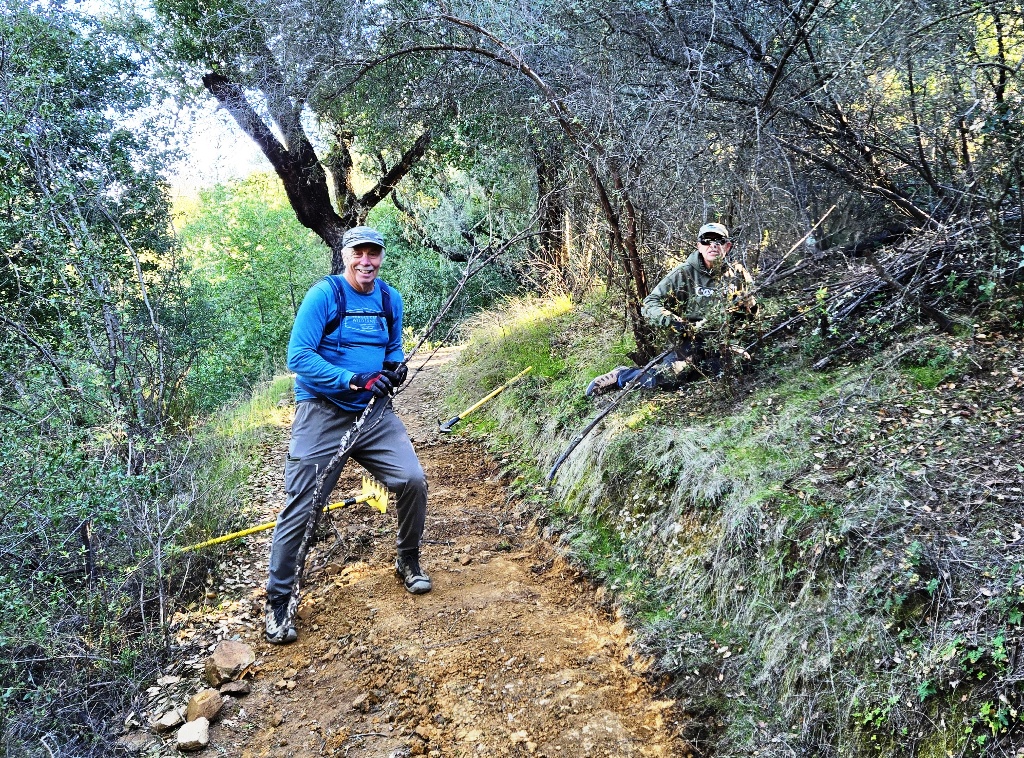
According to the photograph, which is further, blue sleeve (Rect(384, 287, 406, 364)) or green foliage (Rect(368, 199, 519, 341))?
green foliage (Rect(368, 199, 519, 341))

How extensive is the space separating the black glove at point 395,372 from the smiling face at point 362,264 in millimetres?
483

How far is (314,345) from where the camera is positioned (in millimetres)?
3707

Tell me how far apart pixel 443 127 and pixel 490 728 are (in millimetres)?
6329

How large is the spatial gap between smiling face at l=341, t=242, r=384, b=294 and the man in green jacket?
2220 mm

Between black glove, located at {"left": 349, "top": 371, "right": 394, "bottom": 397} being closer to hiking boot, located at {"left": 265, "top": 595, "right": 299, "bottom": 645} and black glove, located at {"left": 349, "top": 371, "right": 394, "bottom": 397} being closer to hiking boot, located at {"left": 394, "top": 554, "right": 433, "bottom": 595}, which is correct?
hiking boot, located at {"left": 394, "top": 554, "right": 433, "bottom": 595}

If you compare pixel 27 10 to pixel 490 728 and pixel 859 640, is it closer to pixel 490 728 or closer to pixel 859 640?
pixel 490 728

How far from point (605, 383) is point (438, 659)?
2.95 m

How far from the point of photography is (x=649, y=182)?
5.11 meters

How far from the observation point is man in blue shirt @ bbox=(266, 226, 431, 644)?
12.1 feet

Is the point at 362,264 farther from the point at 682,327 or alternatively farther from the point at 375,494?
the point at 682,327

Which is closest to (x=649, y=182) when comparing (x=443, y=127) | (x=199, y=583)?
(x=443, y=127)

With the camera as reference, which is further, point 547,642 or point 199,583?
point 199,583

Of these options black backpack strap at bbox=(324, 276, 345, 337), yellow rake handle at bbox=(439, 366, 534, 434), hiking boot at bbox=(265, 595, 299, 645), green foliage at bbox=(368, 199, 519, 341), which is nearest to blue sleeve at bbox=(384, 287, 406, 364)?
black backpack strap at bbox=(324, 276, 345, 337)

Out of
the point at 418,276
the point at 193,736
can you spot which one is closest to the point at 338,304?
the point at 193,736
